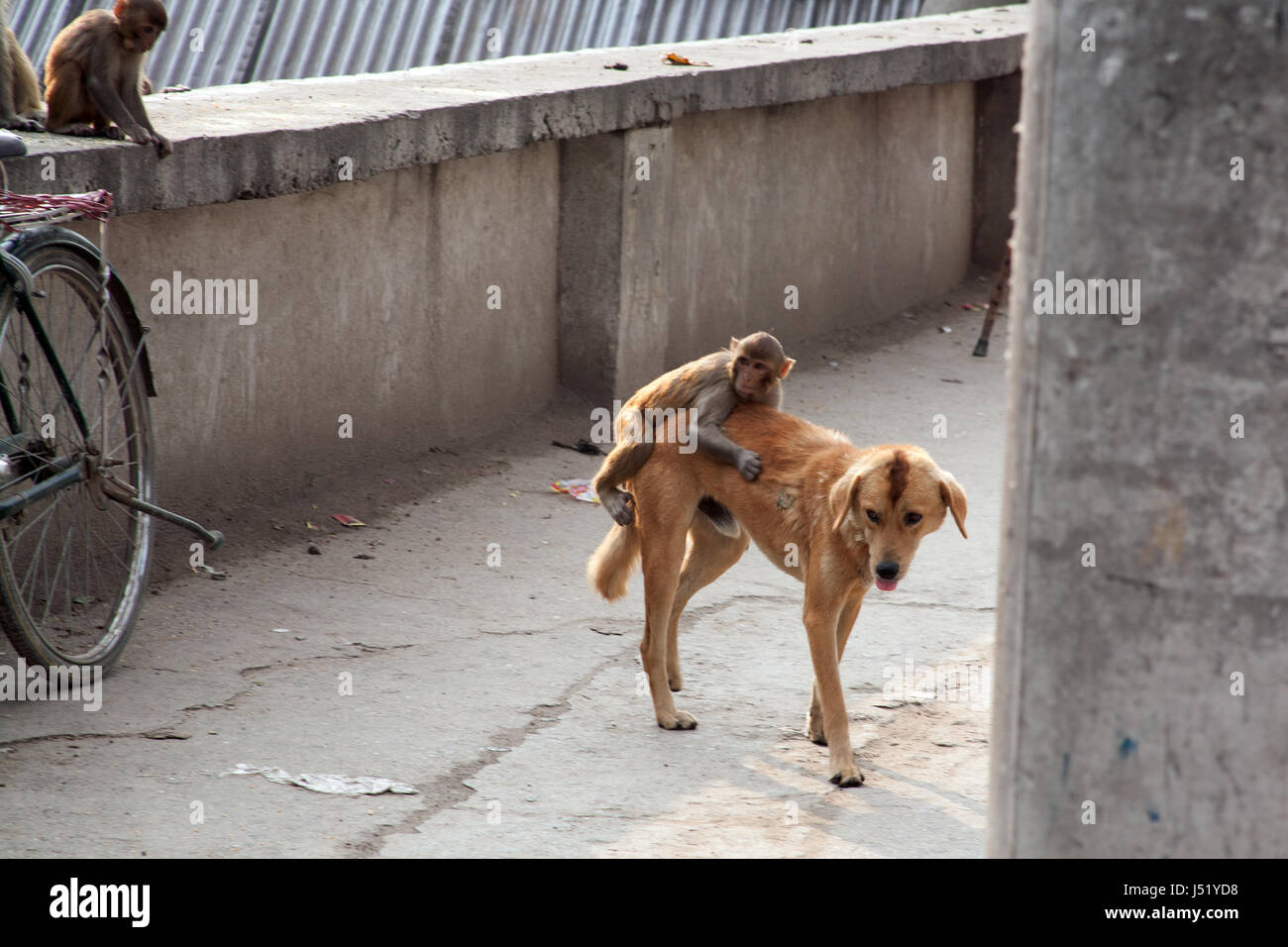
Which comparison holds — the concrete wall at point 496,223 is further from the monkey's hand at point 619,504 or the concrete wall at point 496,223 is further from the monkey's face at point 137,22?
the monkey's hand at point 619,504

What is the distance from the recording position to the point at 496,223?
22.7 ft

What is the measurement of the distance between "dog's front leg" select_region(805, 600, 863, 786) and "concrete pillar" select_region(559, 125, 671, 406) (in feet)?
11.4

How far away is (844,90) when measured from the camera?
8805mm

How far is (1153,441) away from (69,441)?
11.1ft

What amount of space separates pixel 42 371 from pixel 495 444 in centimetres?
254

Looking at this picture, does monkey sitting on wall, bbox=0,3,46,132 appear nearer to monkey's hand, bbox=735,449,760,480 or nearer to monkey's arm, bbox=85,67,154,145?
monkey's arm, bbox=85,67,154,145

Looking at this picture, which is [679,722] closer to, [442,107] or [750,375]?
[750,375]

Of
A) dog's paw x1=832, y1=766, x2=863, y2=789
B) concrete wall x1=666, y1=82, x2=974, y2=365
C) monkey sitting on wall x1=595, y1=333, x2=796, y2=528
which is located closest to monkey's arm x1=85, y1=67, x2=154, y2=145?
monkey sitting on wall x1=595, y1=333, x2=796, y2=528

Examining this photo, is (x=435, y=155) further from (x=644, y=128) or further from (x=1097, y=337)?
(x=1097, y=337)

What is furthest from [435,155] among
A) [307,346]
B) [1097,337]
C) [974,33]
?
[974,33]

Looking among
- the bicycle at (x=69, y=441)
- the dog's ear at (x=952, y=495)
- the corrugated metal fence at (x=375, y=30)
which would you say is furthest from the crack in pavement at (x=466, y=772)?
the corrugated metal fence at (x=375, y=30)

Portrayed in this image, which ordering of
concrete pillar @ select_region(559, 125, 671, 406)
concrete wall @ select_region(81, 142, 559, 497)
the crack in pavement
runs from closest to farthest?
the crack in pavement, concrete wall @ select_region(81, 142, 559, 497), concrete pillar @ select_region(559, 125, 671, 406)

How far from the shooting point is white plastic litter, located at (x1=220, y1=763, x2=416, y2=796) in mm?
3799

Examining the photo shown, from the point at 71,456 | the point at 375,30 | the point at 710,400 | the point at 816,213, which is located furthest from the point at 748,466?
the point at 375,30
